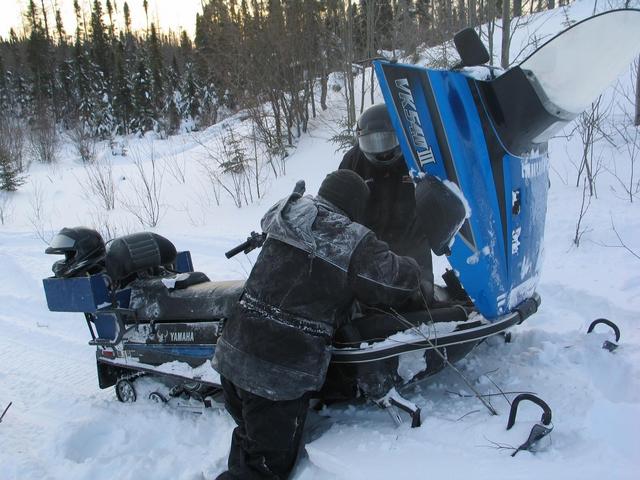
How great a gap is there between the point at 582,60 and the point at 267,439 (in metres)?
1.99

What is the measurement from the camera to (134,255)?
10.8ft

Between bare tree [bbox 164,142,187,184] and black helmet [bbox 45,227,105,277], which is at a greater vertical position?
black helmet [bbox 45,227,105,277]

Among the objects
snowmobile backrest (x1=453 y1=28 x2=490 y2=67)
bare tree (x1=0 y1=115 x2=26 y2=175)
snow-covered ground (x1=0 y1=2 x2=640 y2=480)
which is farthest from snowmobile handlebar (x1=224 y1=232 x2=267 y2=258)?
bare tree (x1=0 y1=115 x2=26 y2=175)

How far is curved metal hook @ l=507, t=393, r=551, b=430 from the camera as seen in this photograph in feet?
6.53

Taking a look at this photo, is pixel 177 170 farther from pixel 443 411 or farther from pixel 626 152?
pixel 443 411

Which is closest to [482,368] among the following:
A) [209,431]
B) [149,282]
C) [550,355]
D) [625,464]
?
[550,355]

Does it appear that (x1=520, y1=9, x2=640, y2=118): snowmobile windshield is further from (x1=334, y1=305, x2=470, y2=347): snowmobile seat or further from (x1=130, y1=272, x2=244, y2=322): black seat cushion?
(x1=130, y1=272, x2=244, y2=322): black seat cushion

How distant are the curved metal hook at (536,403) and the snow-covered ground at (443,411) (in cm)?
3

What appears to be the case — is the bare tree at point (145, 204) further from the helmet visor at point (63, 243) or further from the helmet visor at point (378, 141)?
the helmet visor at point (378, 141)

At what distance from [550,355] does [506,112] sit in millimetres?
1245

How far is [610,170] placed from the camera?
20.5 feet

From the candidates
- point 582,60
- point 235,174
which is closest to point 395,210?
point 582,60

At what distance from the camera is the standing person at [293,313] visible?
7.28ft

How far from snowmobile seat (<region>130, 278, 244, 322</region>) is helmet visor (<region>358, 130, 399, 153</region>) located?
1.10 m
